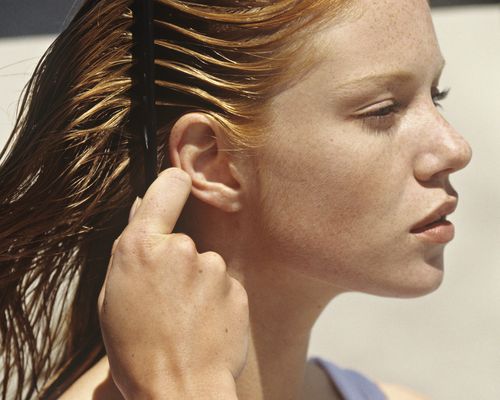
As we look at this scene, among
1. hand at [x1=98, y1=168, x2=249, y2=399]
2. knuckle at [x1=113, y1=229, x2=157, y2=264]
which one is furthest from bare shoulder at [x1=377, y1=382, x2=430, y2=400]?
knuckle at [x1=113, y1=229, x2=157, y2=264]

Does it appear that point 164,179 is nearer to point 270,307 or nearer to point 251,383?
point 270,307

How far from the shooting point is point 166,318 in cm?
126

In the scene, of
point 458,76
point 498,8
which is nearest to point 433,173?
point 458,76

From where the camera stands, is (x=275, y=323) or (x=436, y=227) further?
(x=275, y=323)

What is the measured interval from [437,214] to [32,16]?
147 centimetres

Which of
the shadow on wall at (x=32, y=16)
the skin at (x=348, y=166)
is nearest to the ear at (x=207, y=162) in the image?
the skin at (x=348, y=166)

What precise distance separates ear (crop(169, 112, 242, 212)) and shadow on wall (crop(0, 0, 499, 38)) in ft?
2.23

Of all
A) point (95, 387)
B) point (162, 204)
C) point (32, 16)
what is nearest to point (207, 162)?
point (162, 204)

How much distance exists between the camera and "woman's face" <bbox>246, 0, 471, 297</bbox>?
1.38 metres

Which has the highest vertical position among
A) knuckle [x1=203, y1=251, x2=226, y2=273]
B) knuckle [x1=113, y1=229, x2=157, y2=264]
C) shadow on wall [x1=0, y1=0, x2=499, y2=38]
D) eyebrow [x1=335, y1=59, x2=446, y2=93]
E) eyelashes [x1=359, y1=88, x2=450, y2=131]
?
eyebrow [x1=335, y1=59, x2=446, y2=93]

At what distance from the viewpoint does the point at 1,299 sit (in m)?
1.58

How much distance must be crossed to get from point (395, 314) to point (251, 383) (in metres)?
1.66

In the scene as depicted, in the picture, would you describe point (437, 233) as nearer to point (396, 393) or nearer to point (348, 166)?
point (348, 166)

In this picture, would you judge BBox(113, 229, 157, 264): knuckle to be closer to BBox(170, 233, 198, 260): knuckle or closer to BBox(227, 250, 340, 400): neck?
BBox(170, 233, 198, 260): knuckle
